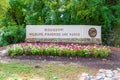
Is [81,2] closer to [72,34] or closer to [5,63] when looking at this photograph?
[72,34]

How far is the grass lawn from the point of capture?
20.0ft

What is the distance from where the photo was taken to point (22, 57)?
8.14m

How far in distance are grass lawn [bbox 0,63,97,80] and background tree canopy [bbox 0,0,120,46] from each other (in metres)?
3.88

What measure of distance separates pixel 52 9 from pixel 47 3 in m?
0.34

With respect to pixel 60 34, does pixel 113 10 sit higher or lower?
higher

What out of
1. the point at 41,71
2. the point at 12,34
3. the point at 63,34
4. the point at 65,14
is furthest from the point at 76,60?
the point at 12,34

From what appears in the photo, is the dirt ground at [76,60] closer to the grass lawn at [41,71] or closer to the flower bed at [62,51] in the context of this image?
the flower bed at [62,51]

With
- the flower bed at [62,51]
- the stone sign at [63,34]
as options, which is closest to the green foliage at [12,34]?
the stone sign at [63,34]

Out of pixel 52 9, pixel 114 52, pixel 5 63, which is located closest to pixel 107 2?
pixel 52 9

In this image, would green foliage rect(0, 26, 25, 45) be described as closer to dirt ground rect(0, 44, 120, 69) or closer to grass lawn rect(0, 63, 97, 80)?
dirt ground rect(0, 44, 120, 69)

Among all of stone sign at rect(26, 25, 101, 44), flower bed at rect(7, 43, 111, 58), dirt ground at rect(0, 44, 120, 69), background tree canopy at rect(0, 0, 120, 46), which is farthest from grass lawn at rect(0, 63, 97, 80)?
background tree canopy at rect(0, 0, 120, 46)

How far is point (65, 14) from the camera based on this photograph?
1143 cm

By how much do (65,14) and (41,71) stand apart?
5.28 metres

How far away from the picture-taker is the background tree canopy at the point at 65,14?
1084cm
